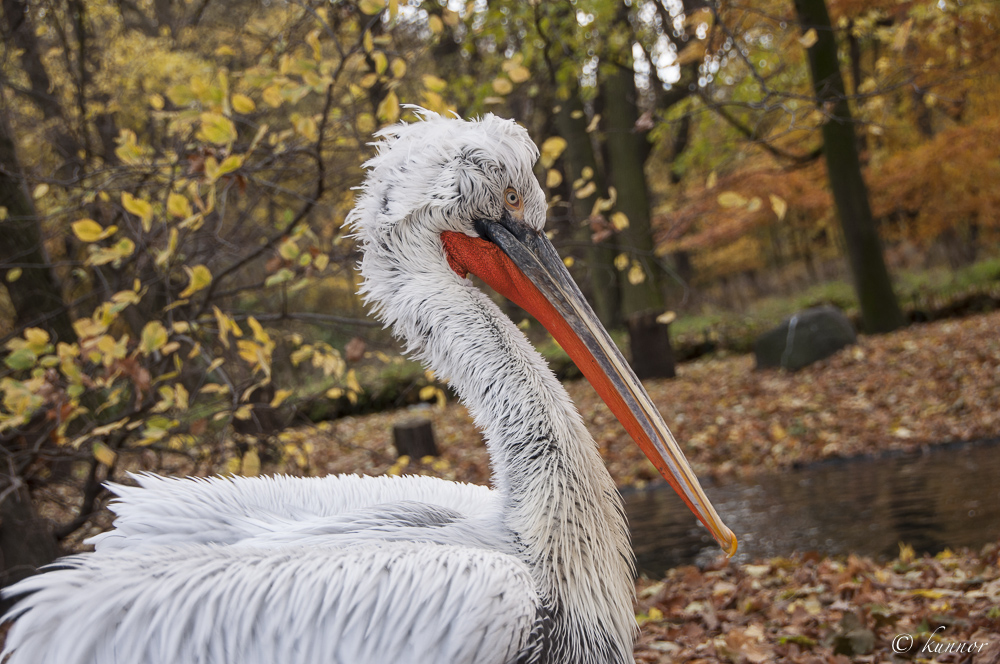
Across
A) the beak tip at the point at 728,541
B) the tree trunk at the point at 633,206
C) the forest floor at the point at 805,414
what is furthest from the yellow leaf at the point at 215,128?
the tree trunk at the point at 633,206

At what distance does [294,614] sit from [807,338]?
1111 centimetres

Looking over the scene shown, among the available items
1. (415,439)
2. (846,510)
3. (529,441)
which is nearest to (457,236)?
(529,441)

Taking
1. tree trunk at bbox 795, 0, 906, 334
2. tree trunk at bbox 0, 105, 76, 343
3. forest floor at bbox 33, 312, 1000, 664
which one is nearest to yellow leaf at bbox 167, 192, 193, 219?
forest floor at bbox 33, 312, 1000, 664

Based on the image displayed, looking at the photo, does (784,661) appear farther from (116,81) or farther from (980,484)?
(116,81)

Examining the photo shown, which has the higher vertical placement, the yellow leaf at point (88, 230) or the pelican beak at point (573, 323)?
the yellow leaf at point (88, 230)

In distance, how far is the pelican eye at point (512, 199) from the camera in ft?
9.21

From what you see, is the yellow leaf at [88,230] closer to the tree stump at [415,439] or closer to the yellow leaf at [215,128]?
the yellow leaf at [215,128]

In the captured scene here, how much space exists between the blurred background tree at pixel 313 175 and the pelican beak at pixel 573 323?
623mm

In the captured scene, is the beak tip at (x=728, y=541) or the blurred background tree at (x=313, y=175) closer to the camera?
the beak tip at (x=728, y=541)

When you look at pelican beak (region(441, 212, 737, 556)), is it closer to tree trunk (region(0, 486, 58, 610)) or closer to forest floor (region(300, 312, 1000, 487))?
forest floor (region(300, 312, 1000, 487))

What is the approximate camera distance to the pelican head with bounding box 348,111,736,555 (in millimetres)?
2717

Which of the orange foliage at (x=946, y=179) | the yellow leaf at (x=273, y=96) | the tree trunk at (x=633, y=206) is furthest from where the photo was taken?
the orange foliage at (x=946, y=179)

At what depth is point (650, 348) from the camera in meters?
13.0

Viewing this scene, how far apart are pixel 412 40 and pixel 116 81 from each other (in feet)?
14.3
